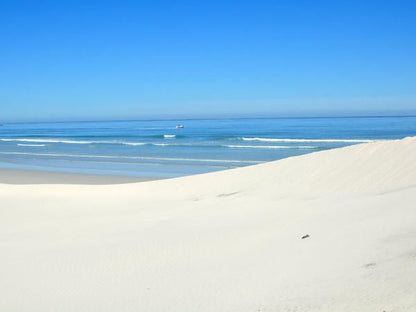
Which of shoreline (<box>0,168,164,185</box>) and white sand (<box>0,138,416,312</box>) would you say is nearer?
white sand (<box>0,138,416,312</box>)

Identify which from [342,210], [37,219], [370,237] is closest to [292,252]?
[370,237]

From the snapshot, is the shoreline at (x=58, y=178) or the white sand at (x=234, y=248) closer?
the white sand at (x=234, y=248)

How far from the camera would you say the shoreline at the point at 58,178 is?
17812 mm

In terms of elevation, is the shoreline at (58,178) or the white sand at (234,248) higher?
the white sand at (234,248)

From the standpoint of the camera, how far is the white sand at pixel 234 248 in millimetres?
3996

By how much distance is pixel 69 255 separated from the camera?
5926mm

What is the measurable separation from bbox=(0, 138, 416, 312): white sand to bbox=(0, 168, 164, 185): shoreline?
23.7 ft

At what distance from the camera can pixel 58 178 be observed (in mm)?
19125

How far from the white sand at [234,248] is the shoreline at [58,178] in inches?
284

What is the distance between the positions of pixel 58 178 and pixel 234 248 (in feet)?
48.6

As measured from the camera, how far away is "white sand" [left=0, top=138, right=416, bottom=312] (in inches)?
157

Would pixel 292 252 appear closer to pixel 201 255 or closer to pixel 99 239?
pixel 201 255

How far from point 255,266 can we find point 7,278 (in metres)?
2.58

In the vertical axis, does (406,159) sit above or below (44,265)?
above
